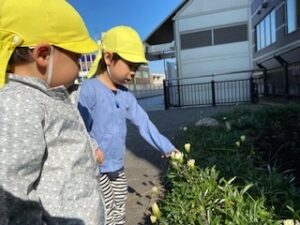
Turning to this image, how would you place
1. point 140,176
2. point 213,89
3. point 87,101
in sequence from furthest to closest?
point 213,89 → point 140,176 → point 87,101

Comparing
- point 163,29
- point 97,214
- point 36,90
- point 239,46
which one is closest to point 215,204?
point 97,214

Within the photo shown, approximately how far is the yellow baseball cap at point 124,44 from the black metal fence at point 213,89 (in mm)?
13610

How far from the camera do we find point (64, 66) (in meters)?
1.59

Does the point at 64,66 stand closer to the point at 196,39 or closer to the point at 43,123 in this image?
the point at 43,123

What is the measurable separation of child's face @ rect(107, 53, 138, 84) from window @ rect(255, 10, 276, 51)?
684 inches

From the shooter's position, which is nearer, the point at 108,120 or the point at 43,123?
the point at 43,123

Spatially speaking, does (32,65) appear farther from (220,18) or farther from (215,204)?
(220,18)

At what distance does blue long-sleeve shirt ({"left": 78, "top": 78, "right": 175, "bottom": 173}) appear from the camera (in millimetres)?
2699

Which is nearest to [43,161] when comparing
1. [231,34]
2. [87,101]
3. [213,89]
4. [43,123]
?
[43,123]

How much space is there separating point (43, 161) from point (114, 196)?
1642mm

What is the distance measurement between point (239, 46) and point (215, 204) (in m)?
14.2

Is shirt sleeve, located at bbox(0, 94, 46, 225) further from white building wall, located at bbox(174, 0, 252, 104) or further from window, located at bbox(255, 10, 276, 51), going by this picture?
window, located at bbox(255, 10, 276, 51)

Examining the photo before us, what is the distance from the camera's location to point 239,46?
16.1 meters

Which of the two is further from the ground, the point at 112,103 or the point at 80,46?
the point at 80,46
